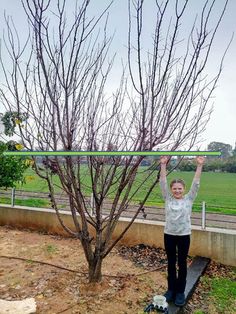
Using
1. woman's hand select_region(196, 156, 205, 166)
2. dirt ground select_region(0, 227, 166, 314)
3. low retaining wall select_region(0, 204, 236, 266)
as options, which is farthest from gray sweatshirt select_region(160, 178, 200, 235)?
low retaining wall select_region(0, 204, 236, 266)

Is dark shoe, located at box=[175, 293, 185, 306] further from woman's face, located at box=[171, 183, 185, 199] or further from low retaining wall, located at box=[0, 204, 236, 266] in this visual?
low retaining wall, located at box=[0, 204, 236, 266]

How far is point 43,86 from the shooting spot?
3.59 metres

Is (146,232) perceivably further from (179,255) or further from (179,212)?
(179,212)

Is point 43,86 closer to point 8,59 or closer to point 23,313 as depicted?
point 8,59

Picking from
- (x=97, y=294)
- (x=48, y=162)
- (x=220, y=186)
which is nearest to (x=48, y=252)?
(x=97, y=294)

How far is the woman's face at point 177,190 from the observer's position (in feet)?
11.3

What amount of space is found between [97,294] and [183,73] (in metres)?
2.94

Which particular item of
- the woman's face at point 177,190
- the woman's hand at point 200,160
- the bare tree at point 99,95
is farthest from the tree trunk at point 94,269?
the woman's hand at point 200,160

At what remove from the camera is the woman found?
3.35 m

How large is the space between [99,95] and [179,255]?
2180 millimetres

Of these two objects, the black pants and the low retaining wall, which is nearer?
the black pants

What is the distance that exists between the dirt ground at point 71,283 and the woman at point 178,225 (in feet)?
1.42

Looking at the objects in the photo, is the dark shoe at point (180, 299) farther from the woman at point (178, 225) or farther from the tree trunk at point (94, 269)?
the tree trunk at point (94, 269)

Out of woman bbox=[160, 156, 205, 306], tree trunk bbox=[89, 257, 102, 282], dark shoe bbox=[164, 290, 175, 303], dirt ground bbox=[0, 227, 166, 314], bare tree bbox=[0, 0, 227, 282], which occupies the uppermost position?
bare tree bbox=[0, 0, 227, 282]
